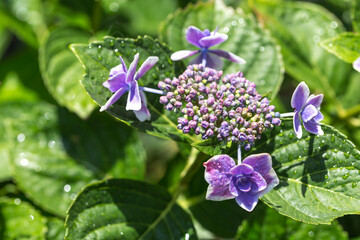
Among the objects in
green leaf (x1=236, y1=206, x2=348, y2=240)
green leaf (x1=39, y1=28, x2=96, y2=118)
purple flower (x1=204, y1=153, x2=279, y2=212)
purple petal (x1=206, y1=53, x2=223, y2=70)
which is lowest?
green leaf (x1=236, y1=206, x2=348, y2=240)

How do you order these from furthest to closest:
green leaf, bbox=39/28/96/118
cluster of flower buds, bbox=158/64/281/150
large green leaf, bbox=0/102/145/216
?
green leaf, bbox=39/28/96/118 < large green leaf, bbox=0/102/145/216 < cluster of flower buds, bbox=158/64/281/150

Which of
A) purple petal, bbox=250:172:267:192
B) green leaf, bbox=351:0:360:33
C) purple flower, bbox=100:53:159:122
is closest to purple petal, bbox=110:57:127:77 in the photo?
purple flower, bbox=100:53:159:122

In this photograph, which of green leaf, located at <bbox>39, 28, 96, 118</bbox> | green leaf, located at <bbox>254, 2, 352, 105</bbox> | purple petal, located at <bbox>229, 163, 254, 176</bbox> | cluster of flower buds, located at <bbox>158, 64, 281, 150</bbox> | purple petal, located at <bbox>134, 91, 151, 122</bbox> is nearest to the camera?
purple petal, located at <bbox>229, 163, 254, 176</bbox>

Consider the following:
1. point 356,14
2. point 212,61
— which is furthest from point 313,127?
point 356,14

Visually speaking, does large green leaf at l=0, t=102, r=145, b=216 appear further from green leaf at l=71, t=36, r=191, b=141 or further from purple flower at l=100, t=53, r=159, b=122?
purple flower at l=100, t=53, r=159, b=122

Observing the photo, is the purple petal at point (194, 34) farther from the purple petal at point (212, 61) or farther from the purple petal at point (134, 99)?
the purple petal at point (134, 99)

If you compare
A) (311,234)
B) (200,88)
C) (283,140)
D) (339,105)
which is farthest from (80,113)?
(339,105)

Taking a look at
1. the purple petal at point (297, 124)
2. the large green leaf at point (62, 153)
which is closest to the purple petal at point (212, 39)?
the purple petal at point (297, 124)

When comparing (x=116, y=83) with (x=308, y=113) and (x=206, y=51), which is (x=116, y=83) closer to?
(x=206, y=51)
